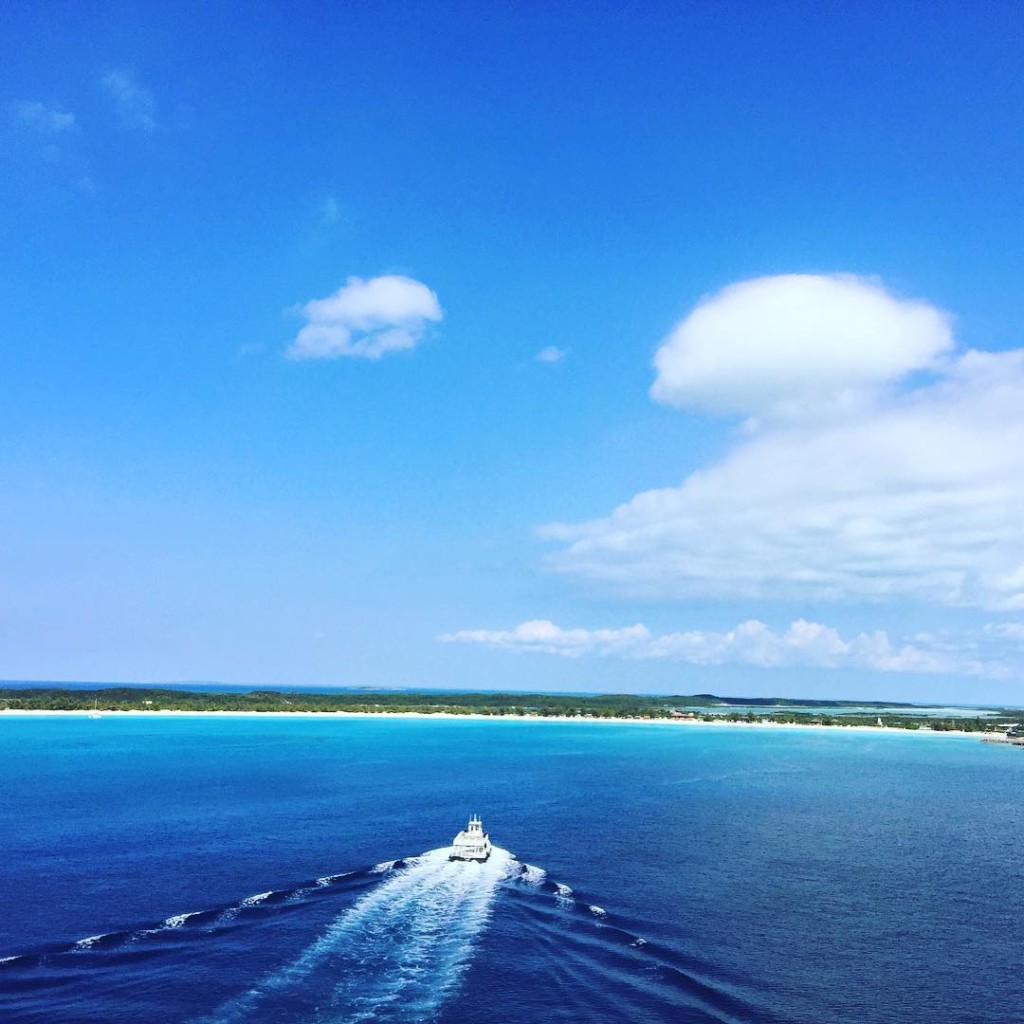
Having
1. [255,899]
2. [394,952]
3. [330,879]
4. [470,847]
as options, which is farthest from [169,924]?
[470,847]

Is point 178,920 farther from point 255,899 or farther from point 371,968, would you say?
point 371,968

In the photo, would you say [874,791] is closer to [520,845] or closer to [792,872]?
[792,872]

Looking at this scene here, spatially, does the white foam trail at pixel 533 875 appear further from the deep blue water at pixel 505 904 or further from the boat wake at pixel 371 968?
the boat wake at pixel 371 968

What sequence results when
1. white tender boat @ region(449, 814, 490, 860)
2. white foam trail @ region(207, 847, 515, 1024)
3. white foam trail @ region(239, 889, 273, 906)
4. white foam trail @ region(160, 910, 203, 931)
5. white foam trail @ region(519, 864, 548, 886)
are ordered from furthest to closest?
white tender boat @ region(449, 814, 490, 860) < white foam trail @ region(519, 864, 548, 886) < white foam trail @ region(239, 889, 273, 906) < white foam trail @ region(160, 910, 203, 931) < white foam trail @ region(207, 847, 515, 1024)

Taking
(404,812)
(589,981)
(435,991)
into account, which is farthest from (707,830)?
(435,991)

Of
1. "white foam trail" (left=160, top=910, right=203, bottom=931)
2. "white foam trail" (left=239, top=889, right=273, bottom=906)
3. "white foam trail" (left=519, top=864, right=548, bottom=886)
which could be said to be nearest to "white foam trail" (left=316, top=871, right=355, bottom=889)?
"white foam trail" (left=239, top=889, right=273, bottom=906)

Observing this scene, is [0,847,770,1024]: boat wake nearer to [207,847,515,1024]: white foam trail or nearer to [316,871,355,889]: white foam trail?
[207,847,515,1024]: white foam trail

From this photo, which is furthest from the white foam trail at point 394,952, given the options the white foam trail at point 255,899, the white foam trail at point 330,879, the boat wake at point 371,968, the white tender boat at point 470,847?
the white foam trail at point 255,899
